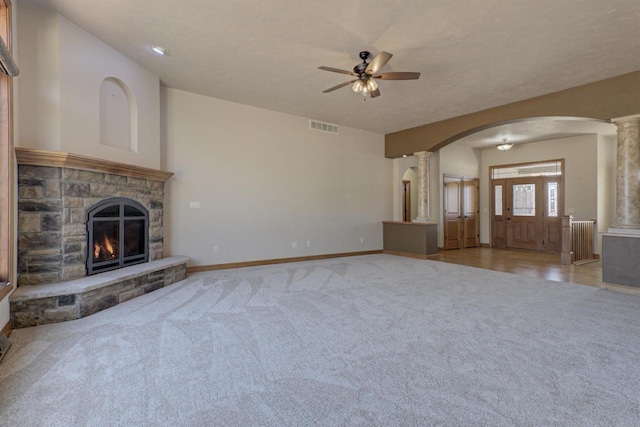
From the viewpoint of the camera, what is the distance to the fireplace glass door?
3.54 m

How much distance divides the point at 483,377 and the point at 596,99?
16.0 feet

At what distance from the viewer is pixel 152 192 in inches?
178

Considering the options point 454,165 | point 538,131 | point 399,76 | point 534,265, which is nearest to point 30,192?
point 399,76

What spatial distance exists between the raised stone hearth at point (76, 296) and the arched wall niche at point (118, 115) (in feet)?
5.71

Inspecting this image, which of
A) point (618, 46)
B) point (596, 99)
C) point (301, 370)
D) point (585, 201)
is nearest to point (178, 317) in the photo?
point (301, 370)

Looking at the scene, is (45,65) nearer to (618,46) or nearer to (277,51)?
(277,51)

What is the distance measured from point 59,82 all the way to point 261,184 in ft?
11.0

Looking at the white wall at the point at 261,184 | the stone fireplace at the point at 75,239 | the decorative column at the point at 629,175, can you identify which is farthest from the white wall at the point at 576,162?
the stone fireplace at the point at 75,239

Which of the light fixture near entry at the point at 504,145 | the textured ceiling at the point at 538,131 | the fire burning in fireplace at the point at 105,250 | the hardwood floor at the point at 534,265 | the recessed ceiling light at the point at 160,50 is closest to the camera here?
the fire burning in fireplace at the point at 105,250

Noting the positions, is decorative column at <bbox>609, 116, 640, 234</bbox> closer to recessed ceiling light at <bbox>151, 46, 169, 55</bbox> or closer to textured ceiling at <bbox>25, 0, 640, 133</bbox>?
textured ceiling at <bbox>25, 0, 640, 133</bbox>

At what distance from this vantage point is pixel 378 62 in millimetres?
3395

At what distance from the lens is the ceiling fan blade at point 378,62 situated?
3250 mm

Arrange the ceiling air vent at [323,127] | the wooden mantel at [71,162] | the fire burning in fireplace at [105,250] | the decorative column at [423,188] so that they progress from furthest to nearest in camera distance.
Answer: the decorative column at [423,188]
the ceiling air vent at [323,127]
the fire burning in fireplace at [105,250]
the wooden mantel at [71,162]

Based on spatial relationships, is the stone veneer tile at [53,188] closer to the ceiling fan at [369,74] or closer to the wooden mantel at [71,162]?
the wooden mantel at [71,162]
